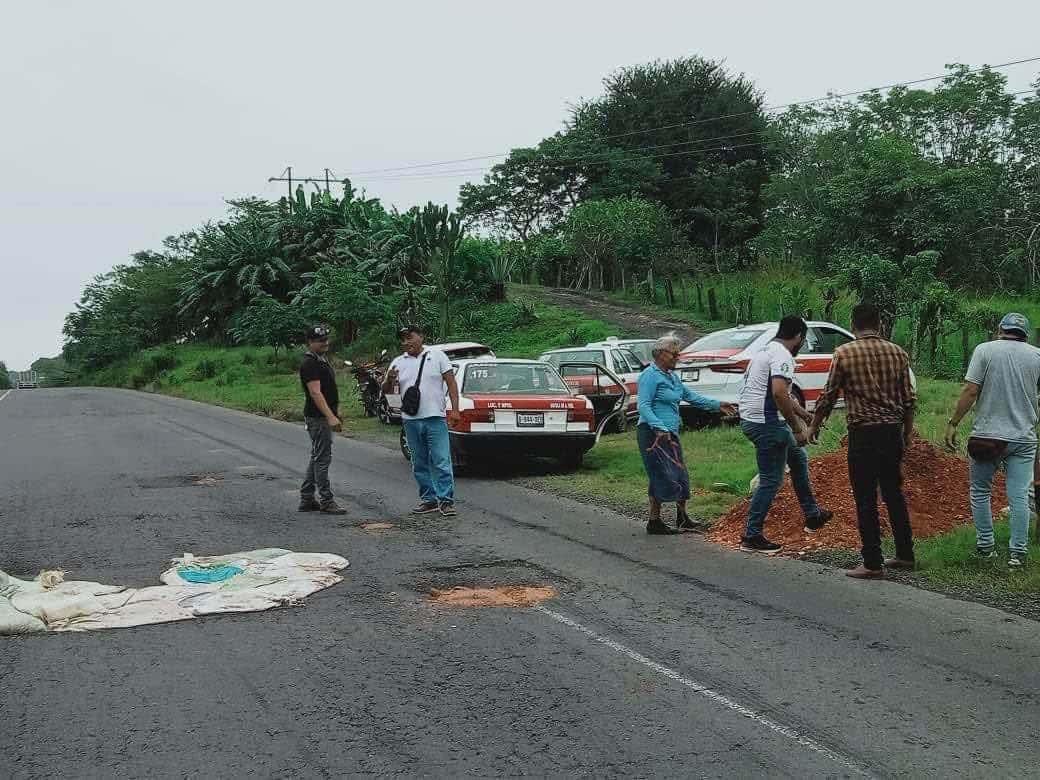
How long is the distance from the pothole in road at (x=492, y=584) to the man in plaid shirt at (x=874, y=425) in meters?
2.32

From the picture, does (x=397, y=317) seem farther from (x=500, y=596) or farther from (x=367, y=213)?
(x=500, y=596)

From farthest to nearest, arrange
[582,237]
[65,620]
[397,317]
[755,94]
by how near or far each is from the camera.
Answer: [755,94], [582,237], [397,317], [65,620]

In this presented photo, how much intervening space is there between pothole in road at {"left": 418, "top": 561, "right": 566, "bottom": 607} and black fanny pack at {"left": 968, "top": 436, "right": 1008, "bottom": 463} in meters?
3.18

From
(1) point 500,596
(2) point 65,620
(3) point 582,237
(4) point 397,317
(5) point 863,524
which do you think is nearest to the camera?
(2) point 65,620

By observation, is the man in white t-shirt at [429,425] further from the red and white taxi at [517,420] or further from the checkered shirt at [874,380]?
the checkered shirt at [874,380]

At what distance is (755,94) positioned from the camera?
53656 mm

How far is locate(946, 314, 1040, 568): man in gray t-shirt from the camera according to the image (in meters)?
7.21

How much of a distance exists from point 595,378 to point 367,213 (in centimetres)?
3160

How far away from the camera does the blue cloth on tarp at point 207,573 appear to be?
7145mm

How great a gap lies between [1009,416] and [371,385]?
17011mm

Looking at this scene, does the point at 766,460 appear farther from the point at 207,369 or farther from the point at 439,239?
the point at 207,369

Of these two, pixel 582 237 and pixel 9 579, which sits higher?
pixel 582 237

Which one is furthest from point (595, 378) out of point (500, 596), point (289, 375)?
point (289, 375)

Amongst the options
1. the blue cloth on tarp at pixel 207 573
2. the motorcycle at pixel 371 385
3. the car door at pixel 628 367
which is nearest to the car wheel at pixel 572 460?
the car door at pixel 628 367
